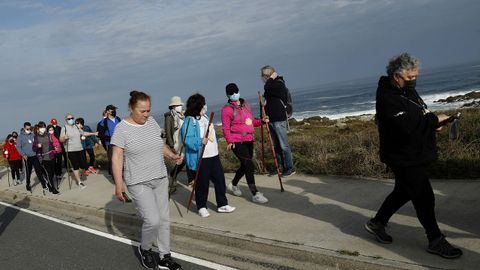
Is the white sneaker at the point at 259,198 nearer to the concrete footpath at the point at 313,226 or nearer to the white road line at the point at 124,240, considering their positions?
the concrete footpath at the point at 313,226

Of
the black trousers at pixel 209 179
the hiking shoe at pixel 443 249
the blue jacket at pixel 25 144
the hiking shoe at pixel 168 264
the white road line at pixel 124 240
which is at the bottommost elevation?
the white road line at pixel 124 240

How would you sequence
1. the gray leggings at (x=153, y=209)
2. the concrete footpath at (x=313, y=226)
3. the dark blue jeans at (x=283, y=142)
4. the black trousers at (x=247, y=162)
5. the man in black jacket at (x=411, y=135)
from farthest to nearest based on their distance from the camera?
the dark blue jeans at (x=283, y=142) → the black trousers at (x=247, y=162) → the gray leggings at (x=153, y=209) → the concrete footpath at (x=313, y=226) → the man in black jacket at (x=411, y=135)

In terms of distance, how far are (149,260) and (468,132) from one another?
21.9 feet

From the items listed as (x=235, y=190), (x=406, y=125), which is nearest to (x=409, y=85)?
(x=406, y=125)

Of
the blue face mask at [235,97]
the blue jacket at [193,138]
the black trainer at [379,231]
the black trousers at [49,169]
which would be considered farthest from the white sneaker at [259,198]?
the black trousers at [49,169]

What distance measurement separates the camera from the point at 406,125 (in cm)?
410

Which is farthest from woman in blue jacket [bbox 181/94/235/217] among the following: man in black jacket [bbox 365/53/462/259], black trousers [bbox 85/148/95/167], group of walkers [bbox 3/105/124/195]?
black trousers [bbox 85/148/95/167]

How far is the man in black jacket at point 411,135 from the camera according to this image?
4.11 meters

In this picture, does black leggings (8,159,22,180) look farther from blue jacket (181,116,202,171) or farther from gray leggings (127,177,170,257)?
gray leggings (127,177,170,257)

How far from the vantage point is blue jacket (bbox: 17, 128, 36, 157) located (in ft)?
37.1

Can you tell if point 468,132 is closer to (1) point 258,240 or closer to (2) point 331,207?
(2) point 331,207

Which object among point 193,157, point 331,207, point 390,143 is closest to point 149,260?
point 193,157

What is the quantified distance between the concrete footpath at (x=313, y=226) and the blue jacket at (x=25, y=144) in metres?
3.62

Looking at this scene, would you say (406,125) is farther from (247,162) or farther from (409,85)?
(247,162)
